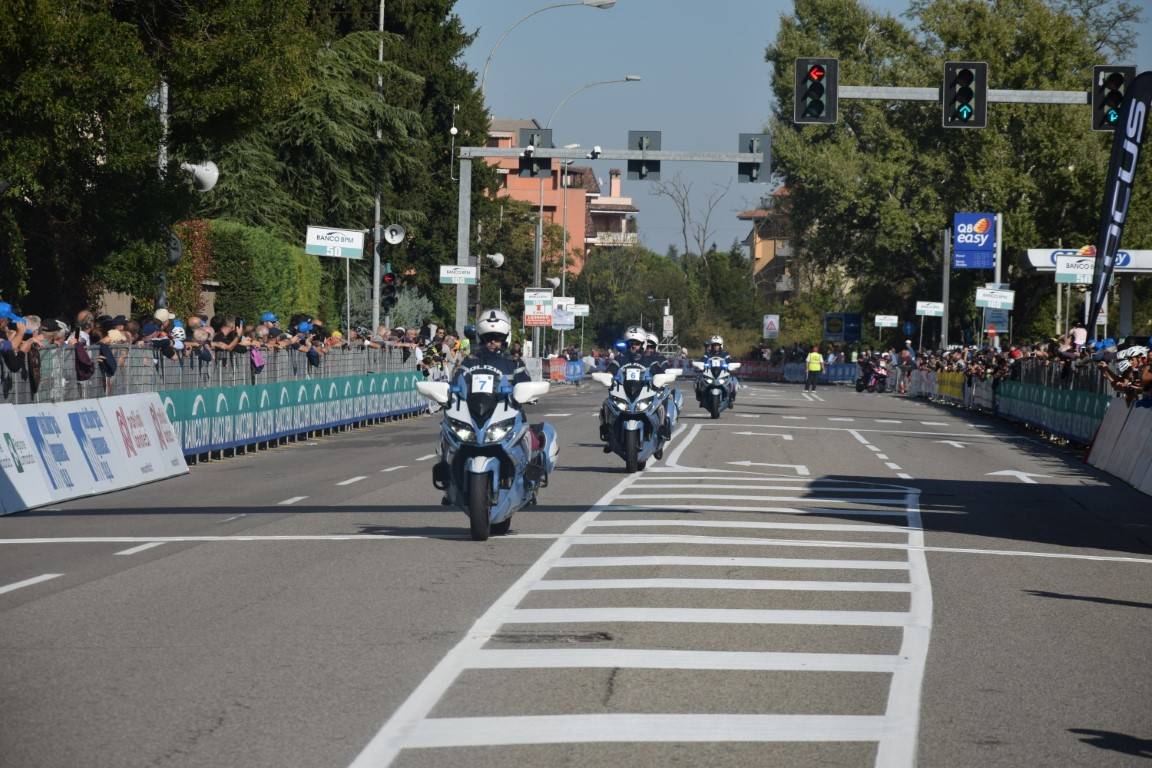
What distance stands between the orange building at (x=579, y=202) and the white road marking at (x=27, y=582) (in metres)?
123

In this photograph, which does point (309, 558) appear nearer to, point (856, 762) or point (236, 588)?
point (236, 588)

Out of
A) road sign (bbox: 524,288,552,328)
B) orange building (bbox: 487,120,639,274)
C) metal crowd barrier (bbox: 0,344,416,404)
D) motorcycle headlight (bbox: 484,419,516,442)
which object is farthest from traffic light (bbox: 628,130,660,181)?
orange building (bbox: 487,120,639,274)

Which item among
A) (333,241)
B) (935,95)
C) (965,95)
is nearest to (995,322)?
(333,241)

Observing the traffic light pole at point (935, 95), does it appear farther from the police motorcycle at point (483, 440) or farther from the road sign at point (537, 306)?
the road sign at point (537, 306)

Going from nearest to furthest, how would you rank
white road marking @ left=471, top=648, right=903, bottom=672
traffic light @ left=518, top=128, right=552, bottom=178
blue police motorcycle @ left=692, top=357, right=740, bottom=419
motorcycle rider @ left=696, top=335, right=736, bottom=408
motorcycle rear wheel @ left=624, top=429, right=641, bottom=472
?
white road marking @ left=471, top=648, right=903, bottom=672 < motorcycle rear wheel @ left=624, top=429, right=641, bottom=472 < motorcycle rider @ left=696, top=335, right=736, bottom=408 < blue police motorcycle @ left=692, top=357, right=740, bottom=419 < traffic light @ left=518, top=128, right=552, bottom=178

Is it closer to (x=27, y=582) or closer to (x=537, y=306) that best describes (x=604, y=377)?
(x=27, y=582)

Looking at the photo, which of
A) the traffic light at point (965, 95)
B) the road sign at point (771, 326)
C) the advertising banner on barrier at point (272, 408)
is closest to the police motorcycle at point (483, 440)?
the advertising banner on barrier at point (272, 408)

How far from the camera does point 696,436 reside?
31.7m

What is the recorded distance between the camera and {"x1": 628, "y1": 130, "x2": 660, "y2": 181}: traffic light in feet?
121

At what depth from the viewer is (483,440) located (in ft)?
45.2

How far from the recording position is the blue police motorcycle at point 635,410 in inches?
840

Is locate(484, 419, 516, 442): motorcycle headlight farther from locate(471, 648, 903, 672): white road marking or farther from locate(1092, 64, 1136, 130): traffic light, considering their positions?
locate(1092, 64, 1136, 130): traffic light

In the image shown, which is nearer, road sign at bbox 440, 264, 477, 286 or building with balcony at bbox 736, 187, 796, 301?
road sign at bbox 440, 264, 477, 286

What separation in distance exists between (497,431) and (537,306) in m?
52.1
